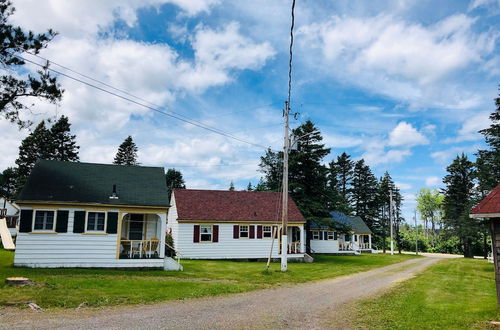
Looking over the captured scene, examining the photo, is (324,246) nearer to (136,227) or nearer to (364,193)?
(364,193)

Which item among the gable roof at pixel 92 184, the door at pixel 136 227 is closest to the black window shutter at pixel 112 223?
the gable roof at pixel 92 184

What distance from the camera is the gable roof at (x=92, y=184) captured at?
61.8ft

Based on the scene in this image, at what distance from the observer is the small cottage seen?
41.4m

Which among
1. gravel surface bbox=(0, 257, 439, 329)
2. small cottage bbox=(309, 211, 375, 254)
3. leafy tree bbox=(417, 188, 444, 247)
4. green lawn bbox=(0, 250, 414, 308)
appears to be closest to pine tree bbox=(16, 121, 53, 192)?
green lawn bbox=(0, 250, 414, 308)

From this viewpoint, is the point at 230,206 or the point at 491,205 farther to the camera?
the point at 230,206

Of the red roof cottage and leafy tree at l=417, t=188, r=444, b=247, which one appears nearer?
the red roof cottage

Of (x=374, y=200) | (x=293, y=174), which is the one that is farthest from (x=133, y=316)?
(x=374, y=200)

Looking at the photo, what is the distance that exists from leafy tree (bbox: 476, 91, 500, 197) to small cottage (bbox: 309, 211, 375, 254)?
13.6 metres

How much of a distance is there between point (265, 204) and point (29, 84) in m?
19.8

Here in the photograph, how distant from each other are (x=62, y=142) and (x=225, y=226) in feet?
112

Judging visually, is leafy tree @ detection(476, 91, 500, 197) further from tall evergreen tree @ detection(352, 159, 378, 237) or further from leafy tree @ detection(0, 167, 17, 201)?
leafy tree @ detection(0, 167, 17, 201)

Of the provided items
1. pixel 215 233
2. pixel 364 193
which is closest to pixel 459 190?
pixel 364 193

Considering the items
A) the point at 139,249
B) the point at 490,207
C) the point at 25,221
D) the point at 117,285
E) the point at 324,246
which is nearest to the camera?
the point at 490,207

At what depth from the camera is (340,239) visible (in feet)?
146
